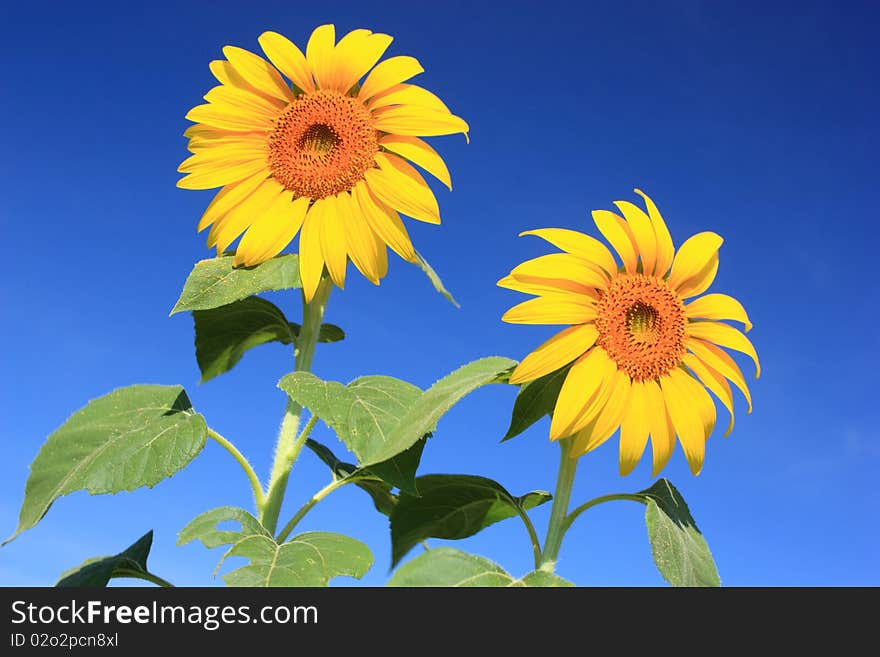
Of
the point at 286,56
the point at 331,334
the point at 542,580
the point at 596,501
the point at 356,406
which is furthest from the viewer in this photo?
the point at 331,334

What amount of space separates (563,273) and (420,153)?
0.71 m

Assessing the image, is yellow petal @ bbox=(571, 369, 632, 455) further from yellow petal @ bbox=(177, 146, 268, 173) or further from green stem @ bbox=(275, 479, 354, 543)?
yellow petal @ bbox=(177, 146, 268, 173)

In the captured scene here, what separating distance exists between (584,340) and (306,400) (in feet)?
2.72

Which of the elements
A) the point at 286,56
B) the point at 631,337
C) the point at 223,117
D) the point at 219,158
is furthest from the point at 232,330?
the point at 631,337

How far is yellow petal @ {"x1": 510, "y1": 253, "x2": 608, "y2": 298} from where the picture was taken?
242cm

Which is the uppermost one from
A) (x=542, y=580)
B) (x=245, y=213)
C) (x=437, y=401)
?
(x=245, y=213)

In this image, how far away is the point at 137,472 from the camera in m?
2.66

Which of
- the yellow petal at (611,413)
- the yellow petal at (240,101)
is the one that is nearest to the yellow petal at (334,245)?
the yellow petal at (240,101)

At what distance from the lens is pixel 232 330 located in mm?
3424

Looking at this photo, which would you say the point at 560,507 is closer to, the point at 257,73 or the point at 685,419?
the point at 685,419

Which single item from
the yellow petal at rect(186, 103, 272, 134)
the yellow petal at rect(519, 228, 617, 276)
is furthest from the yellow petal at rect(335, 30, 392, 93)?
the yellow petal at rect(519, 228, 617, 276)

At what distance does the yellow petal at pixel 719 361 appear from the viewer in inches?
98.7
